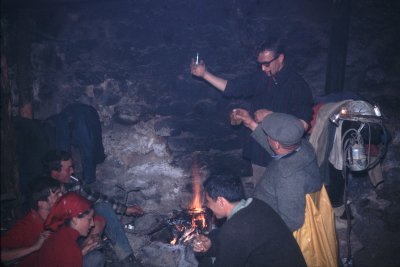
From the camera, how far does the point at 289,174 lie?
3004mm

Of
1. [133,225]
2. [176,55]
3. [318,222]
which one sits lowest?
[133,225]

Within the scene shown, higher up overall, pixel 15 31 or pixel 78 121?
pixel 15 31

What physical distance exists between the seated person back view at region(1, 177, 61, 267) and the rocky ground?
5.14 ft

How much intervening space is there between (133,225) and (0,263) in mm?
2569

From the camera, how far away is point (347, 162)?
13.4 feet

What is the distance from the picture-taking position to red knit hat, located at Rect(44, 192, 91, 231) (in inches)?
138

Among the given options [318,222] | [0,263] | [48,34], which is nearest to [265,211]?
[318,222]

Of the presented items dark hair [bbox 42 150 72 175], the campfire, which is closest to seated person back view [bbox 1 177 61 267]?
dark hair [bbox 42 150 72 175]

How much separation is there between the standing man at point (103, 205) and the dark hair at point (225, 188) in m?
2.37

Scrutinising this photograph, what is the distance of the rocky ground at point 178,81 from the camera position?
16.6ft

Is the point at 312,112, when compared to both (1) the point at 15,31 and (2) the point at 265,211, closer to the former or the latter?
(2) the point at 265,211

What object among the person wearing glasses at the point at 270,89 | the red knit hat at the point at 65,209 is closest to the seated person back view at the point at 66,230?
the red knit hat at the point at 65,209

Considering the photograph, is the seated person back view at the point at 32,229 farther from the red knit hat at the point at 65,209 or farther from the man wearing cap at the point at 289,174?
the man wearing cap at the point at 289,174

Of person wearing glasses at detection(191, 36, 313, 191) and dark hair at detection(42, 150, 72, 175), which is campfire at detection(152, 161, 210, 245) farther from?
dark hair at detection(42, 150, 72, 175)
